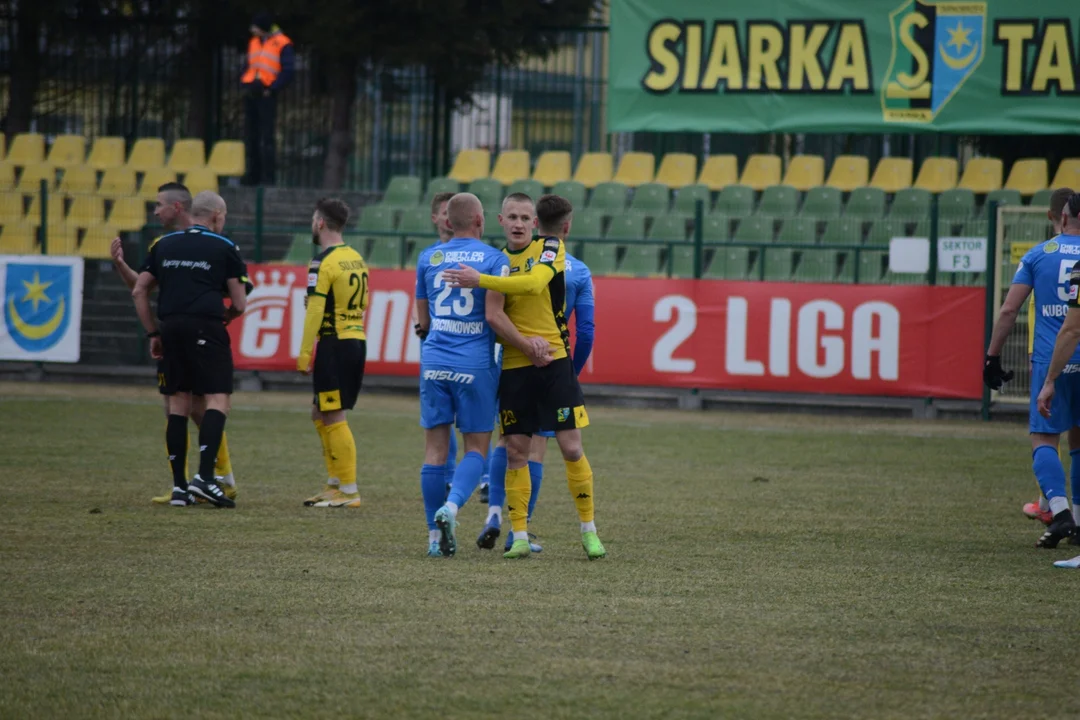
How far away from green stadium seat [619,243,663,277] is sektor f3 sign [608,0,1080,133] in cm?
341

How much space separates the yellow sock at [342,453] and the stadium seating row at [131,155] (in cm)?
1434

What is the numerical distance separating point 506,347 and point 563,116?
19.1 meters

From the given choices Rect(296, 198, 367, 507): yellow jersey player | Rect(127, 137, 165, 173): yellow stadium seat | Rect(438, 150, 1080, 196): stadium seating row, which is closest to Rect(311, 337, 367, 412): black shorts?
Rect(296, 198, 367, 507): yellow jersey player

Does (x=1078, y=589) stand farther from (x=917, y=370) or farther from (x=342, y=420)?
(x=917, y=370)

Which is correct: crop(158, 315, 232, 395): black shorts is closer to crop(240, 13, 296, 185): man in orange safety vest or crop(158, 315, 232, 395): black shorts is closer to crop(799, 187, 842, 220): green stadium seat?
crop(799, 187, 842, 220): green stadium seat

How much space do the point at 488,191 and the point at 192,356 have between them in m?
12.3

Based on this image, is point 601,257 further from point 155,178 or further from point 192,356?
point 192,356

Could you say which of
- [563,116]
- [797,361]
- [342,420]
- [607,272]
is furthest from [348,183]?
[342,420]

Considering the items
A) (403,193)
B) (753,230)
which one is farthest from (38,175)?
(753,230)

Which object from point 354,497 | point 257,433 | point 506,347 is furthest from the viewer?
point 257,433

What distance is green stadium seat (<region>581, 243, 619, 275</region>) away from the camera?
1905 cm

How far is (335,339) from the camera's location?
10031 millimetres

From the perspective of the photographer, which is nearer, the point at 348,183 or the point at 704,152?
the point at 704,152

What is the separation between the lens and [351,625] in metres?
6.00
